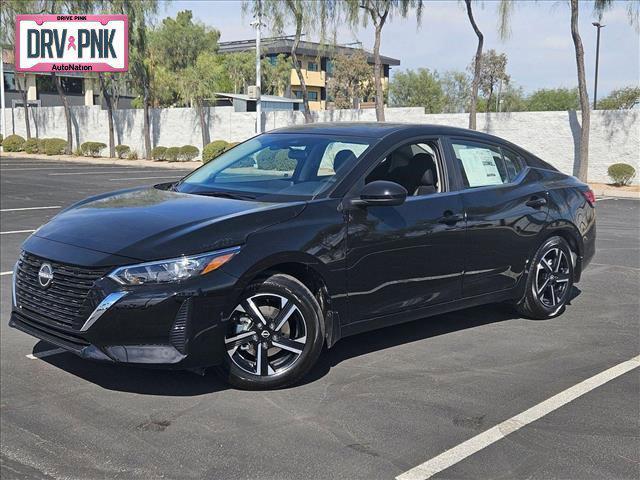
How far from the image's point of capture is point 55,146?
42.8 metres

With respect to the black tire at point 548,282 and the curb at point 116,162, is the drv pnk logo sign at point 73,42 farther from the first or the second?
the black tire at point 548,282

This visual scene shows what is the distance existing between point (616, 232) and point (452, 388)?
9.09 m

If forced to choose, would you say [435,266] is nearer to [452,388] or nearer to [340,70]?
[452,388]

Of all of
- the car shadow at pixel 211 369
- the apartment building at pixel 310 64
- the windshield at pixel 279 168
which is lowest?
the car shadow at pixel 211 369

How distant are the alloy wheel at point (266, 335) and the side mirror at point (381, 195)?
2.84ft

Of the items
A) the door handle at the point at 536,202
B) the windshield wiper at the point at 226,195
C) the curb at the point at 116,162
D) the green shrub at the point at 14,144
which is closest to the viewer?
the windshield wiper at the point at 226,195

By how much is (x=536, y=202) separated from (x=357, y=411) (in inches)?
109

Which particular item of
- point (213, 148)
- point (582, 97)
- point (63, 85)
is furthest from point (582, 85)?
point (63, 85)

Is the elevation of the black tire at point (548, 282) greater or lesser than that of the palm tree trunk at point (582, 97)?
lesser

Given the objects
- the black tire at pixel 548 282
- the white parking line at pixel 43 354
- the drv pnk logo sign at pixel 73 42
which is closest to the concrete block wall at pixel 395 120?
the drv pnk logo sign at pixel 73 42

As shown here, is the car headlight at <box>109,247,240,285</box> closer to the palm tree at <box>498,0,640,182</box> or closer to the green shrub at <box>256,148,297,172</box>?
the green shrub at <box>256,148,297,172</box>

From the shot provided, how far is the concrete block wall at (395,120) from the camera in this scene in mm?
24922

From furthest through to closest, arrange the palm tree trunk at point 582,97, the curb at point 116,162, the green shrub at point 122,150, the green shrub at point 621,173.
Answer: the green shrub at point 122,150 → the curb at point 116,162 → the green shrub at point 621,173 → the palm tree trunk at point 582,97

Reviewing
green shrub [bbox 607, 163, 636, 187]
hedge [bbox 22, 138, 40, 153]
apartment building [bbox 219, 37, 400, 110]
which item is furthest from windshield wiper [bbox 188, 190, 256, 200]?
apartment building [bbox 219, 37, 400, 110]
